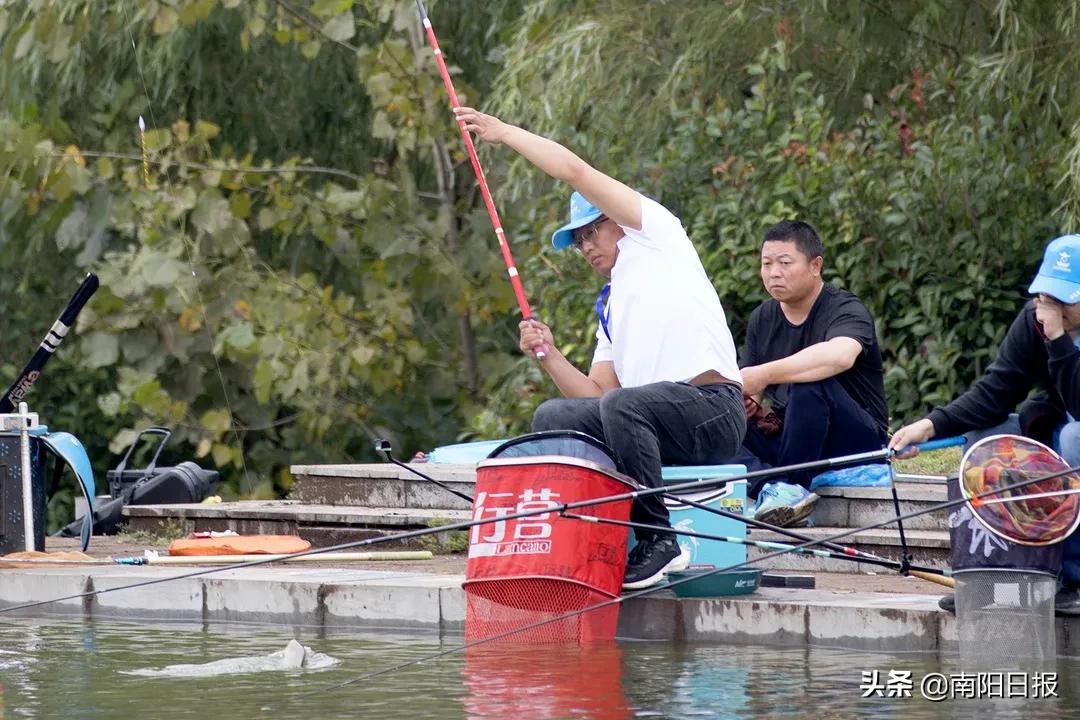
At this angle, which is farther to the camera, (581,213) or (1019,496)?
(581,213)

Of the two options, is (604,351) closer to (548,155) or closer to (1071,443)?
(548,155)

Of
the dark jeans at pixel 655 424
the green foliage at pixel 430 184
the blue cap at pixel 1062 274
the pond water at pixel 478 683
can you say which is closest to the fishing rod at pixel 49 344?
the pond water at pixel 478 683

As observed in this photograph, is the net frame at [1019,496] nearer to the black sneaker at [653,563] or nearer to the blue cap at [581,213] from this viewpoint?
the black sneaker at [653,563]

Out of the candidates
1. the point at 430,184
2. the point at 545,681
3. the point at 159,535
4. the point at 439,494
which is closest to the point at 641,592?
the point at 545,681

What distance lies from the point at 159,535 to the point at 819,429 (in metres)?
3.91

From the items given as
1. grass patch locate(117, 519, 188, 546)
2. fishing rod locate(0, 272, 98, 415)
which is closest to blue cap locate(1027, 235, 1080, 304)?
fishing rod locate(0, 272, 98, 415)

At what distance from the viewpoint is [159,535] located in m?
9.75

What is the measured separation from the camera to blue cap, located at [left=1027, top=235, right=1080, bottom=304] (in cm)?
595

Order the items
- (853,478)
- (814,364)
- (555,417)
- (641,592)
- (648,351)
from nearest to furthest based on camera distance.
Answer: (641,592), (648,351), (555,417), (814,364), (853,478)

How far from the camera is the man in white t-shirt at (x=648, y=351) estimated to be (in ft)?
20.2

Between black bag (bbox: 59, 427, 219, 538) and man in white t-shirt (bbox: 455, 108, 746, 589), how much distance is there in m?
4.02

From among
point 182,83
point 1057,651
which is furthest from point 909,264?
point 182,83

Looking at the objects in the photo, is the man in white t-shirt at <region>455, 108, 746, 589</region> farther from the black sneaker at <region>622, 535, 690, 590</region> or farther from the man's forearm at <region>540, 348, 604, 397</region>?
the man's forearm at <region>540, 348, 604, 397</region>

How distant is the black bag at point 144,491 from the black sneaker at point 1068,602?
5.47m
